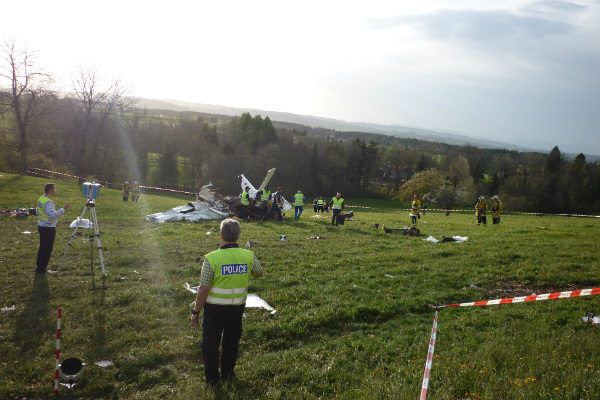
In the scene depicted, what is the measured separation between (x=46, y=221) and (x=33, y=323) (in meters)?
3.98

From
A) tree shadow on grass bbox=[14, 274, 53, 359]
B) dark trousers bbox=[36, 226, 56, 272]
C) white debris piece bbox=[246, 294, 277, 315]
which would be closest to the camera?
tree shadow on grass bbox=[14, 274, 53, 359]

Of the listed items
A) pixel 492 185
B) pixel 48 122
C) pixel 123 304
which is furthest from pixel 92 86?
pixel 492 185

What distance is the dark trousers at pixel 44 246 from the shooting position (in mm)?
11953

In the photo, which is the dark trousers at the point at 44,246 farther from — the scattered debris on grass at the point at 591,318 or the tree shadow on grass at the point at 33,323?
the scattered debris on grass at the point at 591,318

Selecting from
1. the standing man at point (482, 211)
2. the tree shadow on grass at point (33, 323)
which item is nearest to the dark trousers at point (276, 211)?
the standing man at point (482, 211)

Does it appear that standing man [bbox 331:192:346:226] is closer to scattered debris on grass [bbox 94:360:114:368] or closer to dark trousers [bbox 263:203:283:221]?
dark trousers [bbox 263:203:283:221]

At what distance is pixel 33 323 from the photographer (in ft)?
28.7

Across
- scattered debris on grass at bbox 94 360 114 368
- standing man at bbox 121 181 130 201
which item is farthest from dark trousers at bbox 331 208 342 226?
scattered debris on grass at bbox 94 360 114 368

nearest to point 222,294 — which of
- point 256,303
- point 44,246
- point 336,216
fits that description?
point 256,303

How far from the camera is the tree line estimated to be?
182ft

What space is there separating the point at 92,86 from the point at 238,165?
25.5 meters

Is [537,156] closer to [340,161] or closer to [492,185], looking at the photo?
[492,185]

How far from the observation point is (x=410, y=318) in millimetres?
9672

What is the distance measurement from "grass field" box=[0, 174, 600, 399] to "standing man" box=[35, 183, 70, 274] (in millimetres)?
498
